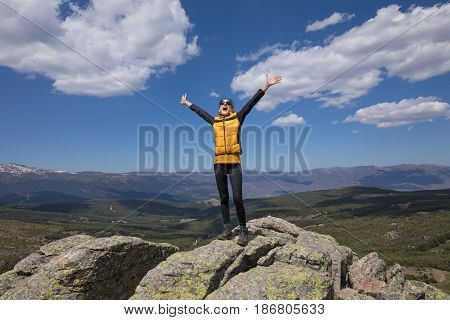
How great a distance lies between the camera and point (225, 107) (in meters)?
17.3

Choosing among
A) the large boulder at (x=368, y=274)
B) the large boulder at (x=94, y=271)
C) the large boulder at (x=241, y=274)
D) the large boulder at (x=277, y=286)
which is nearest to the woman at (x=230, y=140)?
the large boulder at (x=241, y=274)

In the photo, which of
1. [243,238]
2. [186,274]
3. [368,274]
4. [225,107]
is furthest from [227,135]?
[368,274]

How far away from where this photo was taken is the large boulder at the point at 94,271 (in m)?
16.7

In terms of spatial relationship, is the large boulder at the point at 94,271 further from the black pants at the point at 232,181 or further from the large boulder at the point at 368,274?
the large boulder at the point at 368,274

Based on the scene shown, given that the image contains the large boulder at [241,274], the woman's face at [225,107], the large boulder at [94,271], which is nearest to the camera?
the large boulder at [241,274]

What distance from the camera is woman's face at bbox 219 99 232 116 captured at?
1723cm

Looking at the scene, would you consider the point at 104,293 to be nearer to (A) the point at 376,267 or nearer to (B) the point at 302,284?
(B) the point at 302,284

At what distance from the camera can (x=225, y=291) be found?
14492 millimetres

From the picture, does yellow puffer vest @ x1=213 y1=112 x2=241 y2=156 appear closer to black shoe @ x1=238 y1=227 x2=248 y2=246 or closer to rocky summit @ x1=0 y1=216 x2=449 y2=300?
black shoe @ x1=238 y1=227 x2=248 y2=246

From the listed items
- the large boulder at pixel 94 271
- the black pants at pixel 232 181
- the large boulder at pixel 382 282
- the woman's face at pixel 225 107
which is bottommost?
the large boulder at pixel 382 282

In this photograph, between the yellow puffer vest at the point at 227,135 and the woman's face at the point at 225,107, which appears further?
the woman's face at the point at 225,107

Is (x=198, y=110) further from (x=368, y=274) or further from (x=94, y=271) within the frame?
(x=368, y=274)

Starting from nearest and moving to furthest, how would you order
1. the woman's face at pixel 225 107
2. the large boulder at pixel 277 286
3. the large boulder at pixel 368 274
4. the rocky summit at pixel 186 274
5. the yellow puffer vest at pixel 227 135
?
the large boulder at pixel 277 286, the rocky summit at pixel 186 274, the yellow puffer vest at pixel 227 135, the woman's face at pixel 225 107, the large boulder at pixel 368 274
